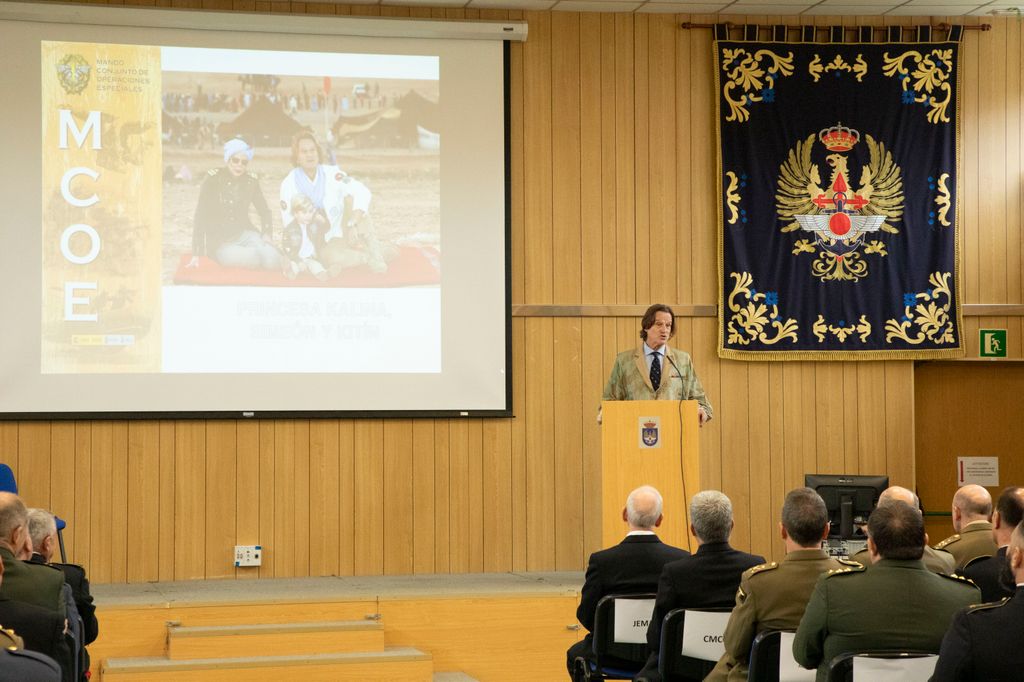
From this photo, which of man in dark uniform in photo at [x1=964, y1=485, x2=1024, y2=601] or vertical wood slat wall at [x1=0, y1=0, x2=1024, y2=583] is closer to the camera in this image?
man in dark uniform in photo at [x1=964, y1=485, x2=1024, y2=601]

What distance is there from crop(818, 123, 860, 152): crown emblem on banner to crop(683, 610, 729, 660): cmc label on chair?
493cm

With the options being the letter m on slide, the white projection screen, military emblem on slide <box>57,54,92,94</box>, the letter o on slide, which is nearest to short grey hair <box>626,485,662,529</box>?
the white projection screen

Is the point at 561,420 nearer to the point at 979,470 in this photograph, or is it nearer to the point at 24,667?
the point at 979,470

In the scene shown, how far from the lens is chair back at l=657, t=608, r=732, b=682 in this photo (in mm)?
4125

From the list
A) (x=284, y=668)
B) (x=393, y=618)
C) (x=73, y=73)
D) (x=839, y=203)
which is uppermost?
(x=73, y=73)

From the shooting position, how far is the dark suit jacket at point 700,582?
13.8 feet

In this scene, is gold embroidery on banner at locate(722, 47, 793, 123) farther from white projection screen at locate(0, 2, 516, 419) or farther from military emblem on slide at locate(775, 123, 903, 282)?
white projection screen at locate(0, 2, 516, 419)

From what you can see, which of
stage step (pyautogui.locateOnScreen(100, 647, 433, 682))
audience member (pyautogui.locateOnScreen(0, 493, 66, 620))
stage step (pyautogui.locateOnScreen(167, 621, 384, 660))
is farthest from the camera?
stage step (pyautogui.locateOnScreen(167, 621, 384, 660))

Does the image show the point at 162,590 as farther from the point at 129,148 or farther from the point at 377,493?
the point at 129,148

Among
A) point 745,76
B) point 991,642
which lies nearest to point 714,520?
point 991,642

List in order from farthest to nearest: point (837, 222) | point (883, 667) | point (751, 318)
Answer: point (837, 222) < point (751, 318) < point (883, 667)

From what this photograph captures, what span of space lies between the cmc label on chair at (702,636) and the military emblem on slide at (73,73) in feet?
17.3

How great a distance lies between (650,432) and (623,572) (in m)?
1.85

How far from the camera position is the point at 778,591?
377cm
